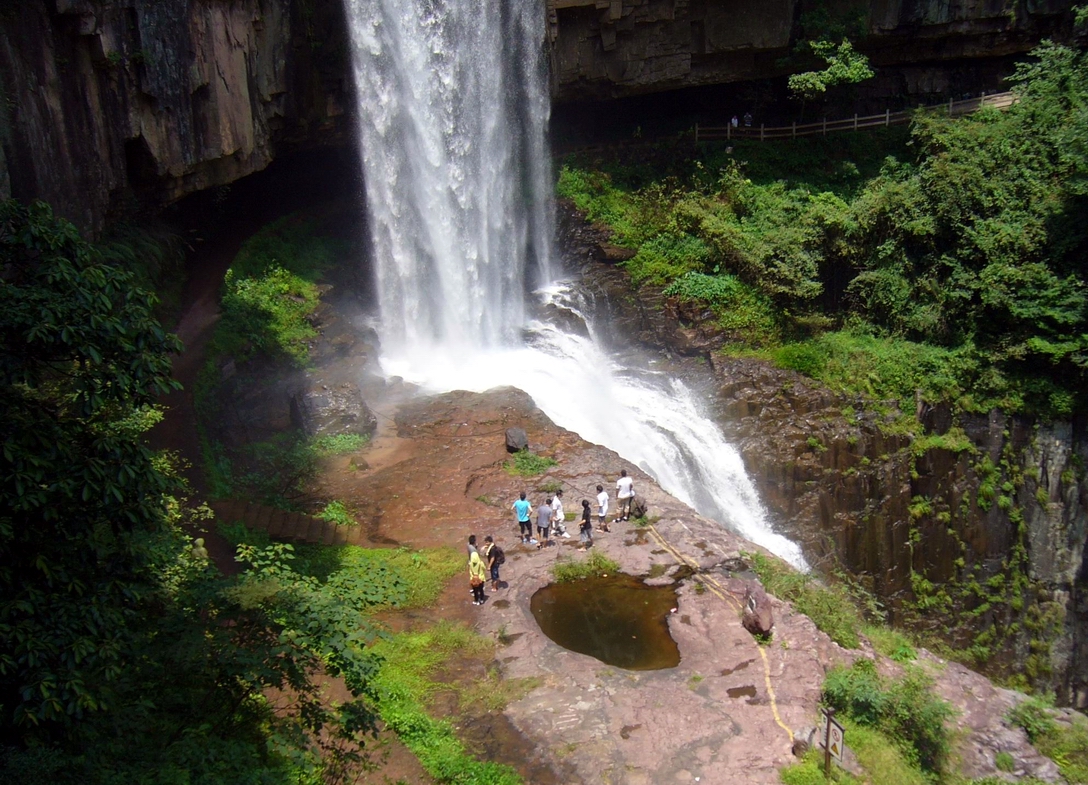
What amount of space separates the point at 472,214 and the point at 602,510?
12.2m

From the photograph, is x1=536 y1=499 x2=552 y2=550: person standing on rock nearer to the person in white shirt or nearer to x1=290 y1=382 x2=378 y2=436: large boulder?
the person in white shirt

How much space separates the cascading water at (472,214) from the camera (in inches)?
811

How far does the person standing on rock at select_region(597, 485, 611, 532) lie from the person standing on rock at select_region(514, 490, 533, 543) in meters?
1.16

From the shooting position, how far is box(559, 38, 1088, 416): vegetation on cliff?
1836 centimetres

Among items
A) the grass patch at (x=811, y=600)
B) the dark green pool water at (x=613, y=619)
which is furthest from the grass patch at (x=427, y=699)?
the grass patch at (x=811, y=600)

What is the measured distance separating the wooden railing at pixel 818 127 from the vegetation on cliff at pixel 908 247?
3.68 ft

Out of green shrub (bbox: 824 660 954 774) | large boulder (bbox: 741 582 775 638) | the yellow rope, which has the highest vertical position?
large boulder (bbox: 741 582 775 638)

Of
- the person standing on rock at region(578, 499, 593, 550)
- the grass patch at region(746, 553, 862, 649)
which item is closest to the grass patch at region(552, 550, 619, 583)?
the person standing on rock at region(578, 499, 593, 550)

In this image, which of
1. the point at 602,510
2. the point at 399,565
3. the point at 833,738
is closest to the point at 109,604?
the point at 399,565

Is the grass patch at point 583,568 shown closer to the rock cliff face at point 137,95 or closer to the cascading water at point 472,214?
the cascading water at point 472,214

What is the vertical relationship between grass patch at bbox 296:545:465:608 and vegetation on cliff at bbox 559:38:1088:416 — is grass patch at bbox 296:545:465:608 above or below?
below

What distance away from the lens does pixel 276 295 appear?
2033cm

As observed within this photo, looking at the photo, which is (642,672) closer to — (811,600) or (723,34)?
(811,600)

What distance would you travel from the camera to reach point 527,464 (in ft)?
51.2
